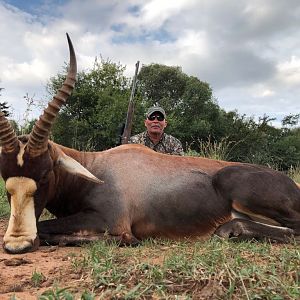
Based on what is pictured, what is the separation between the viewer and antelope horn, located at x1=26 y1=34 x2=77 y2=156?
3.94 m

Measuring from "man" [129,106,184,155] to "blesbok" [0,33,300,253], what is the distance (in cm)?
277

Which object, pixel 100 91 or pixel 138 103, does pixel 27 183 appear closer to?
pixel 138 103

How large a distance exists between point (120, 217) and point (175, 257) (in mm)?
1572

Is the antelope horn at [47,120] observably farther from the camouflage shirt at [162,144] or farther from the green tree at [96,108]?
the green tree at [96,108]

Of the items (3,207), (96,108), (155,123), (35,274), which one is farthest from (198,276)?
(96,108)

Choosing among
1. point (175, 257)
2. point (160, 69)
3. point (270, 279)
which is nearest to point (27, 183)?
point (175, 257)

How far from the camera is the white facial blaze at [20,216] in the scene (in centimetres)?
366

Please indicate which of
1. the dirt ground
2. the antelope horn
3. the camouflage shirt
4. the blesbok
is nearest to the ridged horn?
the blesbok

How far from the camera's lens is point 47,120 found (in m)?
4.11

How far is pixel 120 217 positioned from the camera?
14.3ft

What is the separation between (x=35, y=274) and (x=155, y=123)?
5189 mm

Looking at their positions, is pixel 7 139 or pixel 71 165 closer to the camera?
pixel 7 139

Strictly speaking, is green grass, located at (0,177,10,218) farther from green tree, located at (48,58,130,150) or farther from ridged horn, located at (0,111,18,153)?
green tree, located at (48,58,130,150)

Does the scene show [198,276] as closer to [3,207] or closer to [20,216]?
[20,216]
